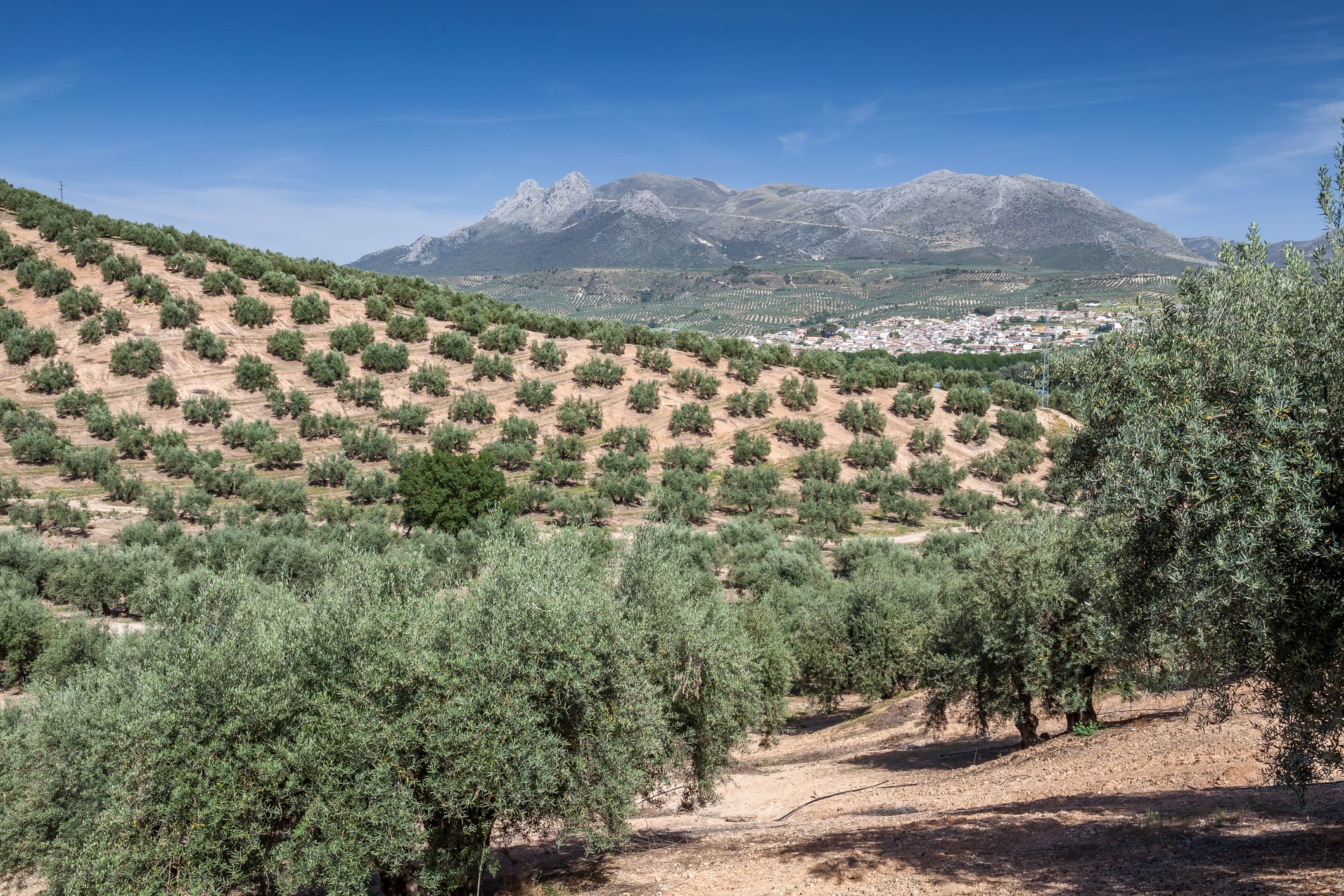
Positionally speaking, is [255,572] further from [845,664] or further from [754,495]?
[754,495]

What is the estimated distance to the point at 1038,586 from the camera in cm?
1905

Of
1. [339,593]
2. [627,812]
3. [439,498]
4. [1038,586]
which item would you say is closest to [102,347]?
[439,498]

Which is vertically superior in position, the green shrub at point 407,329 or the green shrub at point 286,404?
the green shrub at point 407,329

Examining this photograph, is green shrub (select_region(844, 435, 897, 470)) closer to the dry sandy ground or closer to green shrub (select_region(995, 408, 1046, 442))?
green shrub (select_region(995, 408, 1046, 442))

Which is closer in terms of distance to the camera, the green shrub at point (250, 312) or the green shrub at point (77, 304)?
the green shrub at point (77, 304)

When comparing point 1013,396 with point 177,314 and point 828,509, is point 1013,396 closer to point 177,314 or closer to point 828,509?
point 828,509

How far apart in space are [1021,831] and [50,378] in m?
53.9

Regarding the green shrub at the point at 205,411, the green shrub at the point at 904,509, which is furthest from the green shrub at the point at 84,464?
the green shrub at the point at 904,509

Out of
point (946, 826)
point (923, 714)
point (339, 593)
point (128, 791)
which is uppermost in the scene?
point (339, 593)

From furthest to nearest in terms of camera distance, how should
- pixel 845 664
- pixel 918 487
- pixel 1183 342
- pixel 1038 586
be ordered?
pixel 918 487
pixel 845 664
pixel 1038 586
pixel 1183 342

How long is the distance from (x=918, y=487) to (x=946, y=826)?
42017mm

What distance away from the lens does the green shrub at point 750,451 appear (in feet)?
177

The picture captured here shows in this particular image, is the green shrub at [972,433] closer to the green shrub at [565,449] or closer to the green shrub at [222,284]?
the green shrub at [565,449]

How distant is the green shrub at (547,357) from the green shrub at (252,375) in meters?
18.2
